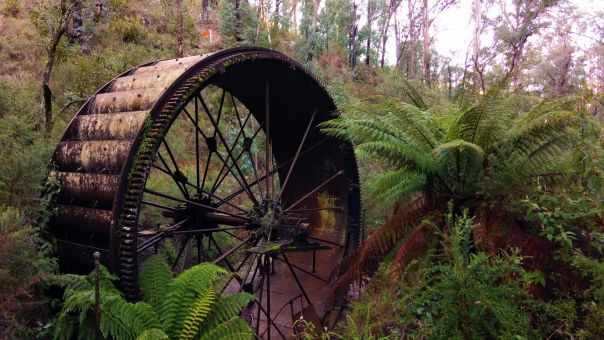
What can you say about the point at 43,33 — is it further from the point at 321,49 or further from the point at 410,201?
the point at 321,49

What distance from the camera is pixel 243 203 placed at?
379 inches

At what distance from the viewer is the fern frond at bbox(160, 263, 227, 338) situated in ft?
11.3

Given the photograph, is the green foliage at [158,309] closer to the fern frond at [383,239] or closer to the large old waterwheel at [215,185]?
the large old waterwheel at [215,185]

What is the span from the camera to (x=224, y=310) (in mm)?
3699

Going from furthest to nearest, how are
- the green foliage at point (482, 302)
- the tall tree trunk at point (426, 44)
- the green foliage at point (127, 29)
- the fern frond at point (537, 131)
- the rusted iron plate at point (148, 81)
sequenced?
the tall tree trunk at point (426, 44) < the green foliage at point (127, 29) < the rusted iron plate at point (148, 81) < the fern frond at point (537, 131) < the green foliage at point (482, 302)

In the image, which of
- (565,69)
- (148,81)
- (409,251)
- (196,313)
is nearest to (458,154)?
(409,251)

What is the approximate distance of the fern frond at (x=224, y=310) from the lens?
3.64 meters

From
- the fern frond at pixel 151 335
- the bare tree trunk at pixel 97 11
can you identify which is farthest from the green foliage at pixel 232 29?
the fern frond at pixel 151 335

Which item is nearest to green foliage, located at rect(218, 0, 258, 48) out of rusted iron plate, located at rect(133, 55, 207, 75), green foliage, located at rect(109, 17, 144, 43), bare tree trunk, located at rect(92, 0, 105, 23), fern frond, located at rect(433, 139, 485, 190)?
green foliage, located at rect(109, 17, 144, 43)

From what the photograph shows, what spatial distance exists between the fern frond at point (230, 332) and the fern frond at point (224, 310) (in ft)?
0.57

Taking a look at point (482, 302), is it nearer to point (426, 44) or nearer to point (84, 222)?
point (84, 222)

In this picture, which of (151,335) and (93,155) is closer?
(151,335)

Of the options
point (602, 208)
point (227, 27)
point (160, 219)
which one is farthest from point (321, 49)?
point (602, 208)

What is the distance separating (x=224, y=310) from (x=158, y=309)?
1.71 feet
